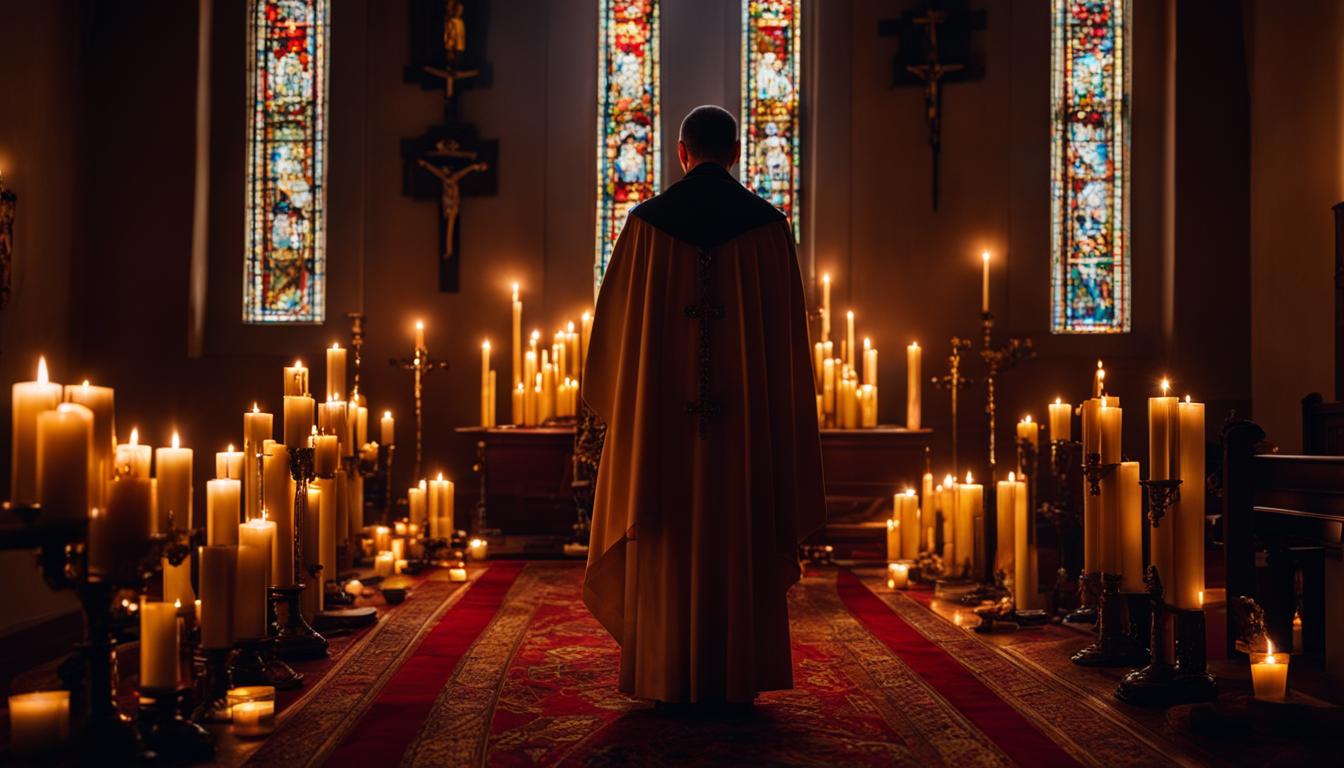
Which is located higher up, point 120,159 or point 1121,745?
point 120,159

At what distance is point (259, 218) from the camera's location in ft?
32.1

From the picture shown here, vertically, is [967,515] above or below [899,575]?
above

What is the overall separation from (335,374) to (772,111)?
535 cm

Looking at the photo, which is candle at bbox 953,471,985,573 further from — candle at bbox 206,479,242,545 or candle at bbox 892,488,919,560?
candle at bbox 206,479,242,545

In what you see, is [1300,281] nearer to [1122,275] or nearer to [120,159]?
[1122,275]

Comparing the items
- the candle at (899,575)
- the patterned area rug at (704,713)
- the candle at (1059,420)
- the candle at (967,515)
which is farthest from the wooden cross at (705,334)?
Result: the candle at (899,575)

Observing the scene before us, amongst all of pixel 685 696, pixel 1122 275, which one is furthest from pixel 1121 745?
pixel 1122 275

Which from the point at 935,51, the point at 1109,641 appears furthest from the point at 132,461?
the point at 935,51

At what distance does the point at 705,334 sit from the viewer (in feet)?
12.3

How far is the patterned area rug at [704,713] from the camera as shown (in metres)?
3.20

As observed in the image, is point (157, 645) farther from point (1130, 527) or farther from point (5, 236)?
point (5, 236)

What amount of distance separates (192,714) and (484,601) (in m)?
2.54

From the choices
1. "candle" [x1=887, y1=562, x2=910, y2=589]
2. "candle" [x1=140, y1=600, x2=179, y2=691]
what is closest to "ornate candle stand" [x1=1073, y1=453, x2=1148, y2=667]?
"candle" [x1=887, y1=562, x2=910, y2=589]

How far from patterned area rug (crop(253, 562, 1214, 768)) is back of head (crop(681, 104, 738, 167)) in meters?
1.70
